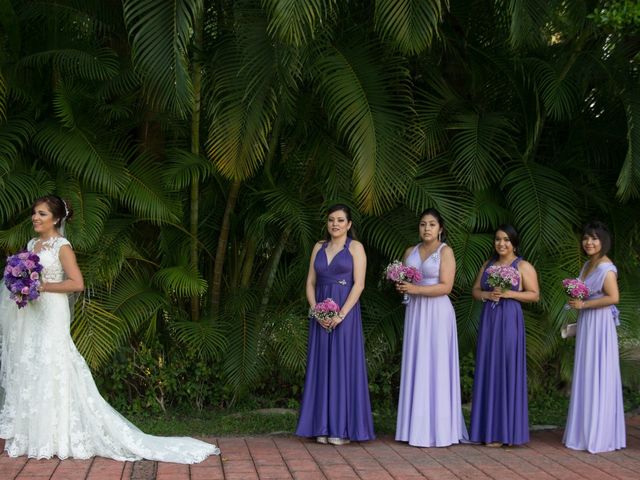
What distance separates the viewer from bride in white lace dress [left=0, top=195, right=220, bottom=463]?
22.8ft

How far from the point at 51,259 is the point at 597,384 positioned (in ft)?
15.0

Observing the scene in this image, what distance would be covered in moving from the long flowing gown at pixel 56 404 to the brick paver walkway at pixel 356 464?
113 mm

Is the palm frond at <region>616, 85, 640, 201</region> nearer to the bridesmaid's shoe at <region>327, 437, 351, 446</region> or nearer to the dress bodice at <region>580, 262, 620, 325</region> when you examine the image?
the dress bodice at <region>580, 262, 620, 325</region>

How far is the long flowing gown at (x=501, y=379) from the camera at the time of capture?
25.1 ft

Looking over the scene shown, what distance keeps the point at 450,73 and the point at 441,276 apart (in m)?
3.28

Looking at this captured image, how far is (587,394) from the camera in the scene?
7648 millimetres

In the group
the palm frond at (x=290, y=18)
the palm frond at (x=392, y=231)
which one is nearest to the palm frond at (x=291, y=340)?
the palm frond at (x=392, y=231)

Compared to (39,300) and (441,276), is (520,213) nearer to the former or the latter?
(441,276)

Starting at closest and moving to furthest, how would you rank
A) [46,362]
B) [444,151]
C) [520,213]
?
[46,362] < [520,213] < [444,151]

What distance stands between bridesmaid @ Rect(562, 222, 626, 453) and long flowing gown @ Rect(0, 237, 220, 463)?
306cm

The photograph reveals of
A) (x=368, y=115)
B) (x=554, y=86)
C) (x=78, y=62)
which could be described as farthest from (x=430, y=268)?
(x=78, y=62)

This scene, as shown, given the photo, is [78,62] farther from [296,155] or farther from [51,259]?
[296,155]

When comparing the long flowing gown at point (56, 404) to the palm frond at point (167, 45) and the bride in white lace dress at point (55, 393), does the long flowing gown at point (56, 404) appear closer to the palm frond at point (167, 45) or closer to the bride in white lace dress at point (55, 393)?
the bride in white lace dress at point (55, 393)

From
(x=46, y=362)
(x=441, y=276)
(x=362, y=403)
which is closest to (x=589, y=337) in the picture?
(x=441, y=276)
